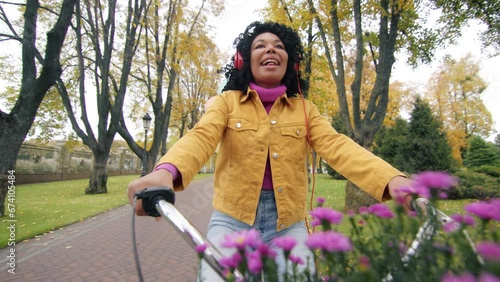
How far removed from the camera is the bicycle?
28.3 inches

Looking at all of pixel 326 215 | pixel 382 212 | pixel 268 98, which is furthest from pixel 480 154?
pixel 326 215

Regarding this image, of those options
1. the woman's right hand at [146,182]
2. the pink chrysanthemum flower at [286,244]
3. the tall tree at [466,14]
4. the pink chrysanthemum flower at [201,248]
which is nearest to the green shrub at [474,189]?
the tall tree at [466,14]

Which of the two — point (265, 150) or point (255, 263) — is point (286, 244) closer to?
point (255, 263)

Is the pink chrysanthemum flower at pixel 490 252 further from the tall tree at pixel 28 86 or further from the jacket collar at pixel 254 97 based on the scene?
the tall tree at pixel 28 86

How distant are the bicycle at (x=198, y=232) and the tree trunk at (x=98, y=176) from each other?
15016mm

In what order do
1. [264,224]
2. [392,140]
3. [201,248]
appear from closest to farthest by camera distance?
[201,248] → [264,224] → [392,140]

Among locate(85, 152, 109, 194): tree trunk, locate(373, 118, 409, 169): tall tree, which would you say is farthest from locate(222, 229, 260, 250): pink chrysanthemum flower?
locate(373, 118, 409, 169): tall tree

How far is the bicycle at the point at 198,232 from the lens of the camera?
0.72m

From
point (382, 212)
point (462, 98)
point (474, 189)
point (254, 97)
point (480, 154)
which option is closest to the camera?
point (382, 212)

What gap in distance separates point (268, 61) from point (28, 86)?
318 inches

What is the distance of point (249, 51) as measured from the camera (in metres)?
2.42

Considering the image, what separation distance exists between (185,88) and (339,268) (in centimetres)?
2888

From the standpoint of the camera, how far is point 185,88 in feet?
93.6

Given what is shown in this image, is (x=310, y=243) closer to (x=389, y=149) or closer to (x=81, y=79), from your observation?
(x=81, y=79)
